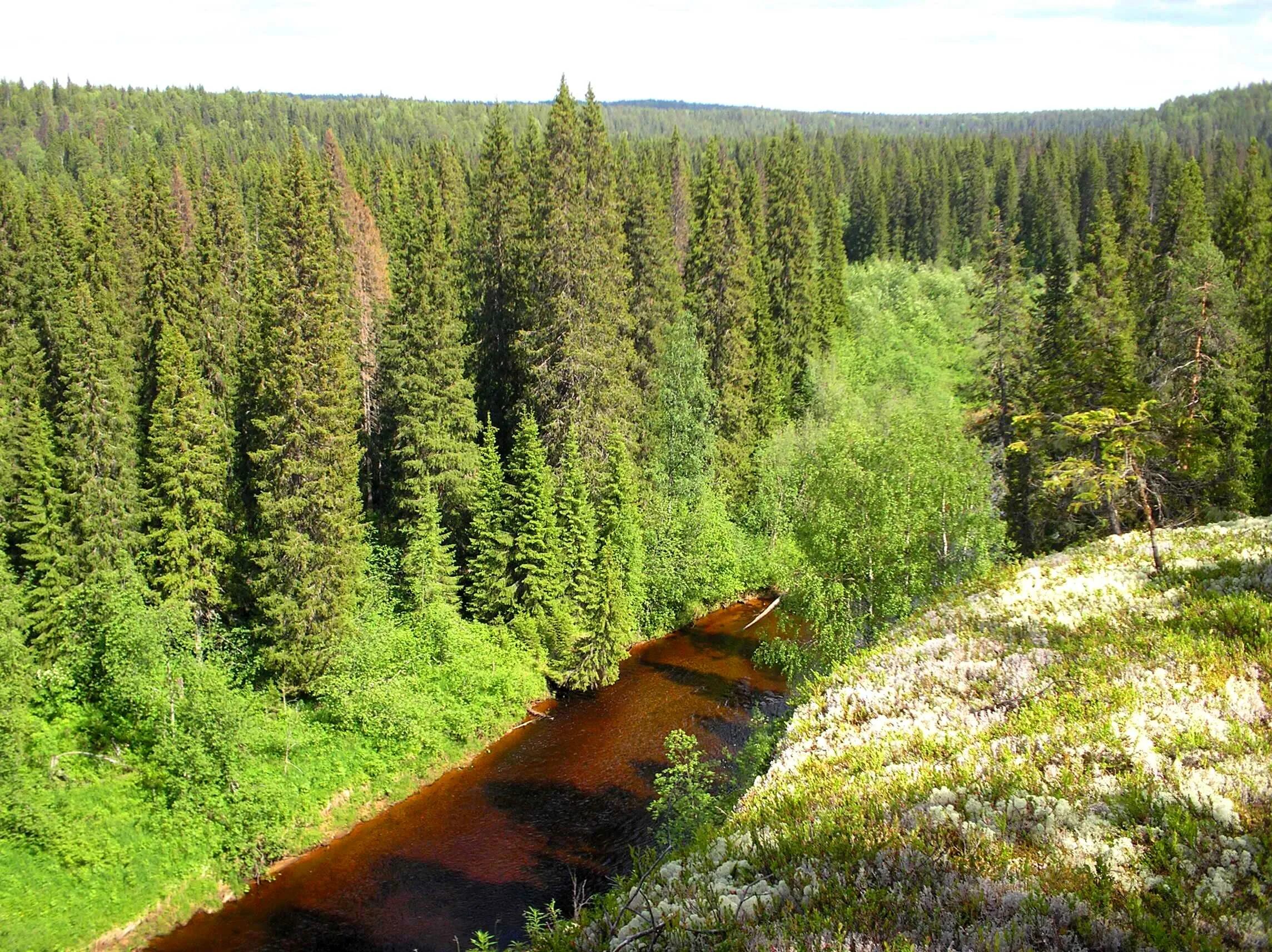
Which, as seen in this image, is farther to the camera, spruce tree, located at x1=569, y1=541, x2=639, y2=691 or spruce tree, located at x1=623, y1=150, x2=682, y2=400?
spruce tree, located at x1=623, y1=150, x2=682, y2=400

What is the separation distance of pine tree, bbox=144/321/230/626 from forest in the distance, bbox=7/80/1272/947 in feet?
0.40

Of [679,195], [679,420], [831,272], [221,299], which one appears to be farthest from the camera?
[831,272]

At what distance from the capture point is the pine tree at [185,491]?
27875mm

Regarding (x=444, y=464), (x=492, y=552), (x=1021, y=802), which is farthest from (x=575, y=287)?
(x=1021, y=802)

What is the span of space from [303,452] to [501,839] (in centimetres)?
1294

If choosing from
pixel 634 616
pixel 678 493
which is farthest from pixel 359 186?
pixel 634 616

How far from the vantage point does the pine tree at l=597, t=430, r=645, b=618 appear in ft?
109

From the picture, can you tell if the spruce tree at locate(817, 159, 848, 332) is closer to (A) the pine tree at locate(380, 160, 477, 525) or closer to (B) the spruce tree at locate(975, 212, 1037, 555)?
(B) the spruce tree at locate(975, 212, 1037, 555)

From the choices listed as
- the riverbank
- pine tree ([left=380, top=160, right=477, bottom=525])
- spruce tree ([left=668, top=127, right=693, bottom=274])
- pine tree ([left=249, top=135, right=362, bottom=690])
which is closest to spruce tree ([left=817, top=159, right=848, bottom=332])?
spruce tree ([left=668, top=127, right=693, bottom=274])

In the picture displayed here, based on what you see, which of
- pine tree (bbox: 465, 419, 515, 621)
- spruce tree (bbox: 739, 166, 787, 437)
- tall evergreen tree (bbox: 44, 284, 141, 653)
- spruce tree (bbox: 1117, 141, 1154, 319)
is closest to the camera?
tall evergreen tree (bbox: 44, 284, 141, 653)

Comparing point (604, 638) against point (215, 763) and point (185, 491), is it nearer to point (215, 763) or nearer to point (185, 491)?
point (215, 763)

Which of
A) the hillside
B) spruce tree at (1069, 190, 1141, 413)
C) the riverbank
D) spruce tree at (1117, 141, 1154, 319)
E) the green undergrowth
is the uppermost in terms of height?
the hillside

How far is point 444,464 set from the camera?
3138 cm

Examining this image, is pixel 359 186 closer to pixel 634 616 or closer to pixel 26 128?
pixel 634 616
